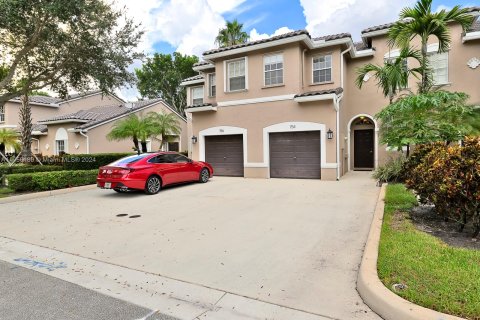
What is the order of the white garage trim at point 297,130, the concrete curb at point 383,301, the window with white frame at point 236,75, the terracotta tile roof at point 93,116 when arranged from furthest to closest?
the terracotta tile roof at point 93,116 → the window with white frame at point 236,75 → the white garage trim at point 297,130 → the concrete curb at point 383,301

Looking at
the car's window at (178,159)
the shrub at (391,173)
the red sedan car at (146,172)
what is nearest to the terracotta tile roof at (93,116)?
the car's window at (178,159)

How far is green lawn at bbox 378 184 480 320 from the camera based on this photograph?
297 centimetres

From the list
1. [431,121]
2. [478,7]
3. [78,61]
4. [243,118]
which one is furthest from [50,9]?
[478,7]

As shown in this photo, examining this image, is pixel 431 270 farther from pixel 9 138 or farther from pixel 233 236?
pixel 9 138

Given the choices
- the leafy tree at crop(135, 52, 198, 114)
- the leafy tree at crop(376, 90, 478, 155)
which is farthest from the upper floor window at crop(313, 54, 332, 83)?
the leafy tree at crop(135, 52, 198, 114)

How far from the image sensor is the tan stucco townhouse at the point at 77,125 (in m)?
20.8

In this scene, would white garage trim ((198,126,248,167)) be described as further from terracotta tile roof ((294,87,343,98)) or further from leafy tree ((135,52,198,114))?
leafy tree ((135,52,198,114))

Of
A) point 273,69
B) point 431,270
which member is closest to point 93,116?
point 273,69

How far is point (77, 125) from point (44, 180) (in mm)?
10991

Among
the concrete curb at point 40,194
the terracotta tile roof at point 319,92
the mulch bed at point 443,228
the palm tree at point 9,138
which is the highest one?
the terracotta tile roof at point 319,92

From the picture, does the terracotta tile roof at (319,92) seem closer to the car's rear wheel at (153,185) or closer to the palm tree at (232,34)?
the car's rear wheel at (153,185)

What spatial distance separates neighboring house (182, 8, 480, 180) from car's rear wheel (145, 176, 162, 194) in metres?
5.13

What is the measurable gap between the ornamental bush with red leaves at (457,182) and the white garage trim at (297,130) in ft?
25.1

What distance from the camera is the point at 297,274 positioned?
412 centimetres
